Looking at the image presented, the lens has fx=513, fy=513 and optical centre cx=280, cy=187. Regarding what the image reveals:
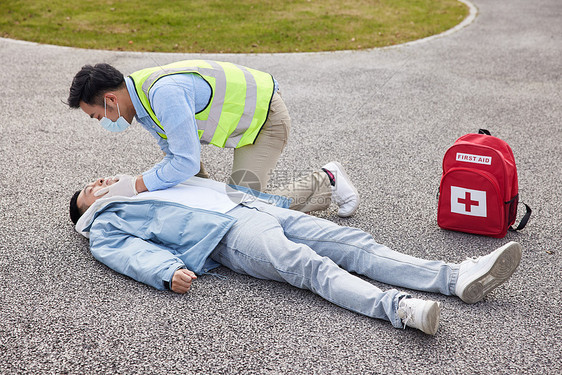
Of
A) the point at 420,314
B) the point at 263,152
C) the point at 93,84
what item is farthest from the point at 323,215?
the point at 93,84

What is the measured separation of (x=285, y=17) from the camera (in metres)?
9.76

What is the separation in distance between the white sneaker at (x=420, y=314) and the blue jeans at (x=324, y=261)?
5cm

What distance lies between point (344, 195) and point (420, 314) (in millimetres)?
1380

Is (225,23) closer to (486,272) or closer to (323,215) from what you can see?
(323,215)

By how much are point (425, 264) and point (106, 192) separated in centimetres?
192

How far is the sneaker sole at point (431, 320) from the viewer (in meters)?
2.31

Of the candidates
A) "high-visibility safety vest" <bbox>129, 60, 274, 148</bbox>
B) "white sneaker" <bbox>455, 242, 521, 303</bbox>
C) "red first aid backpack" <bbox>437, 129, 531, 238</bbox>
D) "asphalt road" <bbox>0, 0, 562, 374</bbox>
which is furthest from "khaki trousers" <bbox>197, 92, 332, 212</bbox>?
"white sneaker" <bbox>455, 242, 521, 303</bbox>

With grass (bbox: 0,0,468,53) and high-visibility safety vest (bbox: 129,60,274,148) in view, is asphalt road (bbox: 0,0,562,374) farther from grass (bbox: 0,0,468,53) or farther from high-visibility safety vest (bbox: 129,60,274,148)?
high-visibility safety vest (bbox: 129,60,274,148)

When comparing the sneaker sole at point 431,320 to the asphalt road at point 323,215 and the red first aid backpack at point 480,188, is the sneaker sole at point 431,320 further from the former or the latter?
Result: the red first aid backpack at point 480,188

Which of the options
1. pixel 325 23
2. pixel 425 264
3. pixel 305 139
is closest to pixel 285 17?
pixel 325 23

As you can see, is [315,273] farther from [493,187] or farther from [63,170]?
[63,170]

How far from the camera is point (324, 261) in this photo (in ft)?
8.67

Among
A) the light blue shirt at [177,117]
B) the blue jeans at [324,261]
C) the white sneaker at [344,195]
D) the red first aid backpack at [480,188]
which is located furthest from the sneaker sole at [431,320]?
the light blue shirt at [177,117]

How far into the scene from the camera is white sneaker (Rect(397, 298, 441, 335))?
2316 millimetres
